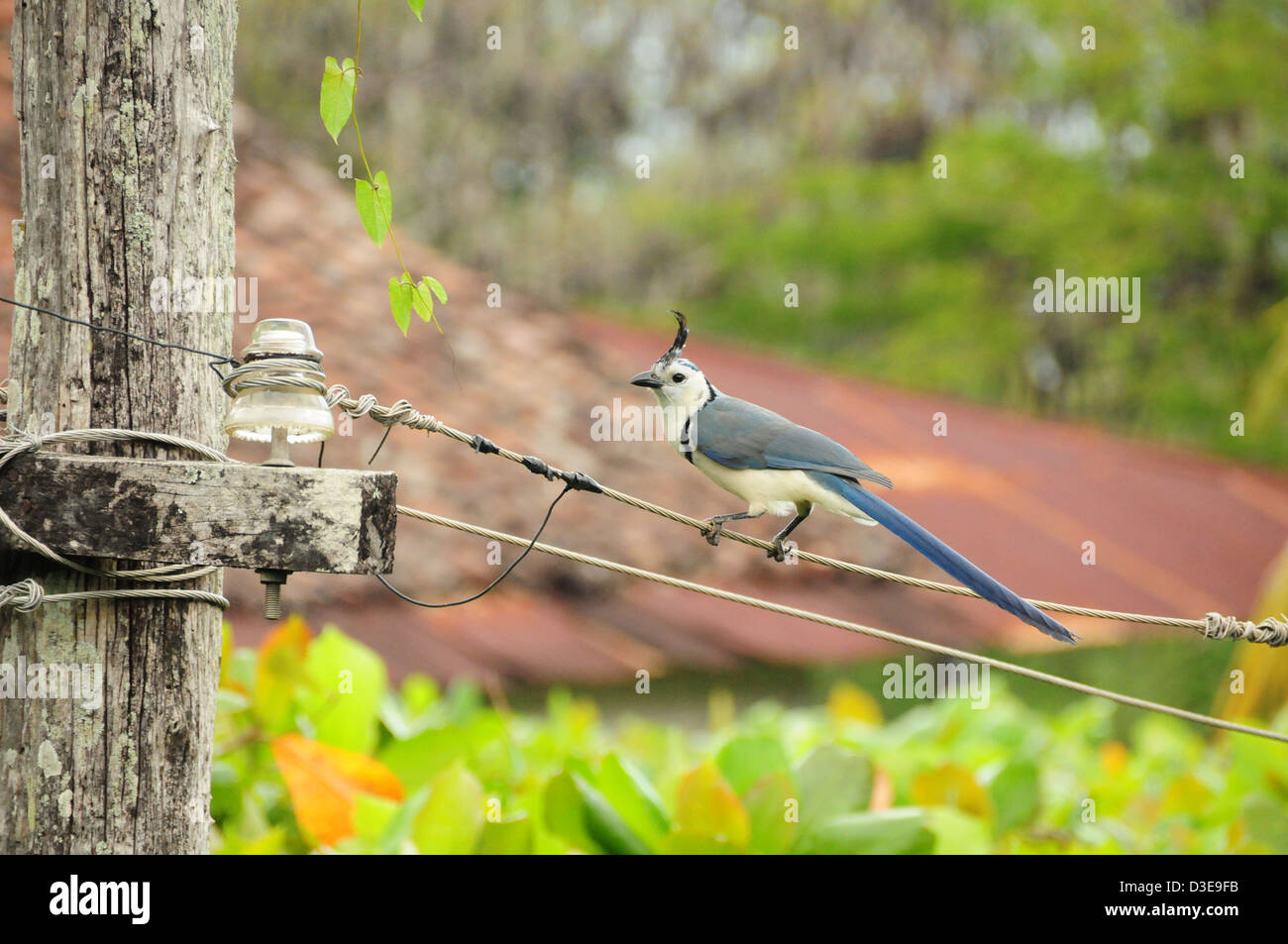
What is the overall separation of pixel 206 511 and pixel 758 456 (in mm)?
1255

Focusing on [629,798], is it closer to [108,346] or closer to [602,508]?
[108,346]

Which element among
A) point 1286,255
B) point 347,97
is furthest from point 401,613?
→ point 1286,255

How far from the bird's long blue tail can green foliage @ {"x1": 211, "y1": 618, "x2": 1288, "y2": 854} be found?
0.51 m

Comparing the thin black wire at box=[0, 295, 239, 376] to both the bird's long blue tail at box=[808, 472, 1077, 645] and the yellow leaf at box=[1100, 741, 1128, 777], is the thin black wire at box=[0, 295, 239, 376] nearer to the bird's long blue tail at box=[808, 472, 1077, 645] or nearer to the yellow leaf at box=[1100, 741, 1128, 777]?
the bird's long blue tail at box=[808, 472, 1077, 645]

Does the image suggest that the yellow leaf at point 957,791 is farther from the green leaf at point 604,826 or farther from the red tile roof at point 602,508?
the red tile roof at point 602,508

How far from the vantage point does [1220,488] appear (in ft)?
23.3

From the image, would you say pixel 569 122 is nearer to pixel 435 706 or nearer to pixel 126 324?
pixel 435 706

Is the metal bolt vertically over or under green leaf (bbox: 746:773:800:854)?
over

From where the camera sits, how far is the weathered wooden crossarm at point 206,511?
4.92ft

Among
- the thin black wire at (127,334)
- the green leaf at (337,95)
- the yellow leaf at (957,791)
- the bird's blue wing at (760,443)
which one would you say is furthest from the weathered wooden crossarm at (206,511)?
the yellow leaf at (957,791)

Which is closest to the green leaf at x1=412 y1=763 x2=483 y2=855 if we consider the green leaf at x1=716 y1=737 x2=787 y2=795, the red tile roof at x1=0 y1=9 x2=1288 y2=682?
the green leaf at x1=716 y1=737 x2=787 y2=795

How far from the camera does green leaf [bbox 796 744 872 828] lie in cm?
230

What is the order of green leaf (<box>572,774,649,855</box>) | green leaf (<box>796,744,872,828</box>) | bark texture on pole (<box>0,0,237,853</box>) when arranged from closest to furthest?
bark texture on pole (<box>0,0,237,853</box>) → green leaf (<box>572,774,649,855</box>) → green leaf (<box>796,744,872,828</box>)

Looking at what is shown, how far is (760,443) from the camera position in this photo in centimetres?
246
